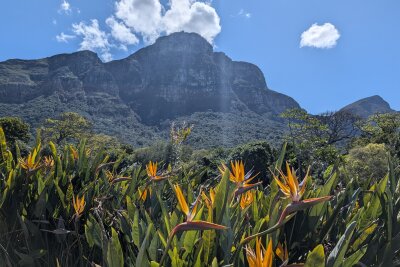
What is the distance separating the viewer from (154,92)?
10438 centimetres

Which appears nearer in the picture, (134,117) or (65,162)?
(65,162)

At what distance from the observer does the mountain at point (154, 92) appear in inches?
3076

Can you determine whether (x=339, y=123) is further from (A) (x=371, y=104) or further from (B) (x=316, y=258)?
(A) (x=371, y=104)

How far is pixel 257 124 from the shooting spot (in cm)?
8238

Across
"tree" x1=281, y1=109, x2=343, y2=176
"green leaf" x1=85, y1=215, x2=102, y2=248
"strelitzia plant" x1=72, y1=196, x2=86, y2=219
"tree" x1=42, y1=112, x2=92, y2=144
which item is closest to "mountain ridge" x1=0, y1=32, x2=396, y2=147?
"tree" x1=42, y1=112, x2=92, y2=144

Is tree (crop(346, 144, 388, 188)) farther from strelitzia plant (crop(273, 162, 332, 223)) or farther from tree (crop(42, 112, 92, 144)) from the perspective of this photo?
tree (crop(42, 112, 92, 144))

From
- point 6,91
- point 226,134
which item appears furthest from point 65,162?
point 6,91

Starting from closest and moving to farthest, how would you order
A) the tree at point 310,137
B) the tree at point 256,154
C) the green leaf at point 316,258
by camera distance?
the green leaf at point 316,258 → the tree at point 310,137 → the tree at point 256,154

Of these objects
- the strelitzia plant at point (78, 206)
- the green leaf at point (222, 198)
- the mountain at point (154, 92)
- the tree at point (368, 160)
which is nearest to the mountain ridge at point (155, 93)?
the mountain at point (154, 92)

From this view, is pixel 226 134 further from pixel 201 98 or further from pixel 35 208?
pixel 35 208

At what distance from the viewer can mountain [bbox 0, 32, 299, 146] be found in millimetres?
78125

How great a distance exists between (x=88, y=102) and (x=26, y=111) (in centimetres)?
1619

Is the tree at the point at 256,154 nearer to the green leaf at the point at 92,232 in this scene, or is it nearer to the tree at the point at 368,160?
the tree at the point at 368,160

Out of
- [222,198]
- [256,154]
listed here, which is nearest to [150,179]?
[222,198]
